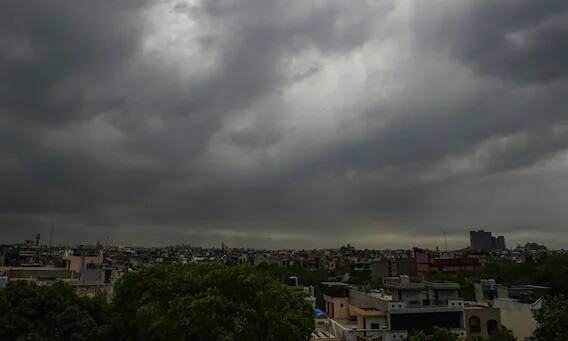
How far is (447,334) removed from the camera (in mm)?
28766

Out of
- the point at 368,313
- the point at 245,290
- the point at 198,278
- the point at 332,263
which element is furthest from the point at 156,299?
the point at 332,263

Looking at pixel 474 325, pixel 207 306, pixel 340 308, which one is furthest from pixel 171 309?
pixel 474 325

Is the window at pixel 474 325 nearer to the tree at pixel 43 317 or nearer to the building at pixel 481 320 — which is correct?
the building at pixel 481 320

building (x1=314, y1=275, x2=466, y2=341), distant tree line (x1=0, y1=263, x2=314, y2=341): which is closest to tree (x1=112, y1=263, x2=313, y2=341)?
distant tree line (x1=0, y1=263, x2=314, y2=341)

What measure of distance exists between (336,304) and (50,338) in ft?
80.0

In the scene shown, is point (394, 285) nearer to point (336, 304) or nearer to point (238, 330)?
point (336, 304)

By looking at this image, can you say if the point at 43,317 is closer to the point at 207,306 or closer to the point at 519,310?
the point at 207,306

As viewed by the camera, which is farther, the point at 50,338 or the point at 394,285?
the point at 394,285

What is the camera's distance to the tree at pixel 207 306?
1088 inches

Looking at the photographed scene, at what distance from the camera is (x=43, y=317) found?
32.4 metres

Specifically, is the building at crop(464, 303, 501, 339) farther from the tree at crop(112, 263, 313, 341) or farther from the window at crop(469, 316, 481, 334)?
the tree at crop(112, 263, 313, 341)

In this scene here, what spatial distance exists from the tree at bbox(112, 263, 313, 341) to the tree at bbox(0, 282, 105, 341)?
6.47 ft

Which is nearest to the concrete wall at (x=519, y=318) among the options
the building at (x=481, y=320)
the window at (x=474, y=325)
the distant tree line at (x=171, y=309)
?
the building at (x=481, y=320)

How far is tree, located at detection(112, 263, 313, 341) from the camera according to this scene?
2762 centimetres
